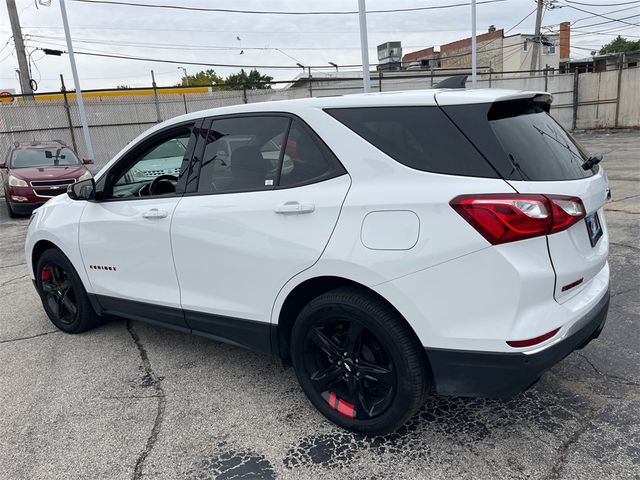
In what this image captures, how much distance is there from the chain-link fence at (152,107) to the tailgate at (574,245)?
12.2 metres

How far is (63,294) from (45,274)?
0.29 m

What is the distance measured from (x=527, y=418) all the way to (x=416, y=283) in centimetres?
117

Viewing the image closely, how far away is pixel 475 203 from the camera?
7.14 ft

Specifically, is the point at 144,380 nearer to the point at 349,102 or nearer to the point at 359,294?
the point at 359,294

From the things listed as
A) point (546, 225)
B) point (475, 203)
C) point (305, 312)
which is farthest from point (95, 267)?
point (546, 225)

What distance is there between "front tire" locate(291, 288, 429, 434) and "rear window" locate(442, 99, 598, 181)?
2.79 ft

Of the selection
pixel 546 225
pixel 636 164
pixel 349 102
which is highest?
pixel 349 102

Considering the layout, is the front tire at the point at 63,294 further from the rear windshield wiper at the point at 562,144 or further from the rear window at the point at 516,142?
the rear windshield wiper at the point at 562,144

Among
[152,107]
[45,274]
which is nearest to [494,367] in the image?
[45,274]

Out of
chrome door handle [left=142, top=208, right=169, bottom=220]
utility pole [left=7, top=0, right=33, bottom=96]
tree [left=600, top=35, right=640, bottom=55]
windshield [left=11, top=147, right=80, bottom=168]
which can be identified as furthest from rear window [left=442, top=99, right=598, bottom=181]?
tree [left=600, top=35, right=640, bottom=55]

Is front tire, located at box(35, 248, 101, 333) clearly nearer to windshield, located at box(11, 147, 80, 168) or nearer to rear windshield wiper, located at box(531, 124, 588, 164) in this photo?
rear windshield wiper, located at box(531, 124, 588, 164)

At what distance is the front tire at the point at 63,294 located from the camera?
163 inches

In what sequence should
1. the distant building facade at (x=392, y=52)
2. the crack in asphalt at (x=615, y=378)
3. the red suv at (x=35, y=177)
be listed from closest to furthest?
the crack in asphalt at (x=615, y=378), the red suv at (x=35, y=177), the distant building facade at (x=392, y=52)

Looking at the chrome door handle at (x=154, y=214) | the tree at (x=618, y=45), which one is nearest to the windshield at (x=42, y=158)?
the chrome door handle at (x=154, y=214)
